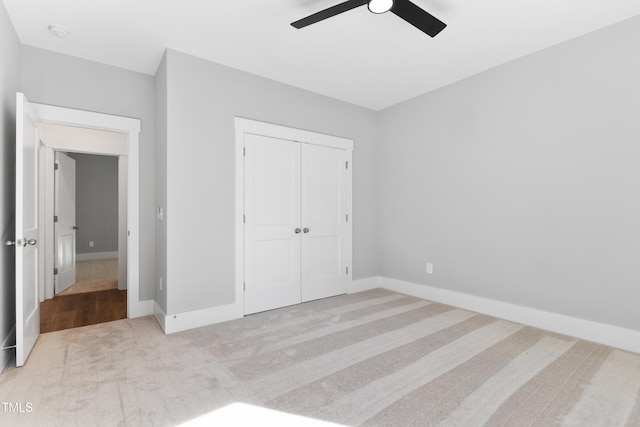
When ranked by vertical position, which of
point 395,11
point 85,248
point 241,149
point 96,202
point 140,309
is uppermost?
point 395,11

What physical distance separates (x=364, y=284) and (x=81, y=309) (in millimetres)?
3529

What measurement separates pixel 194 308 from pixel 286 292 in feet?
3.49

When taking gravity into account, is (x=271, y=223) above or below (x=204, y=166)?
below

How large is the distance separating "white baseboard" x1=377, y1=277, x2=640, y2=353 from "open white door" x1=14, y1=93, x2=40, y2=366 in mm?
3881

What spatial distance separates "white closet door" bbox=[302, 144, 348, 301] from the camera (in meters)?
3.95

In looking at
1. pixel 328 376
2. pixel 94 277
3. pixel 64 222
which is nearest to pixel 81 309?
pixel 64 222

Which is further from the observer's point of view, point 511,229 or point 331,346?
point 511,229

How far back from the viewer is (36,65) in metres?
2.91

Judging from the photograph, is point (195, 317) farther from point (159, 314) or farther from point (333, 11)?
point (333, 11)

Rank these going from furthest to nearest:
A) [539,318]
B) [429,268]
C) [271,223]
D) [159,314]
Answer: [429,268], [271,223], [159,314], [539,318]

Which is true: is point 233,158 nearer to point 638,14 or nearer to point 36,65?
point 36,65

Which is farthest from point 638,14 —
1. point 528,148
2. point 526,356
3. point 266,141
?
point 266,141

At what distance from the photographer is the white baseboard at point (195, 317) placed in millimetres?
2939

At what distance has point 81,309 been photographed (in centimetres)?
367
